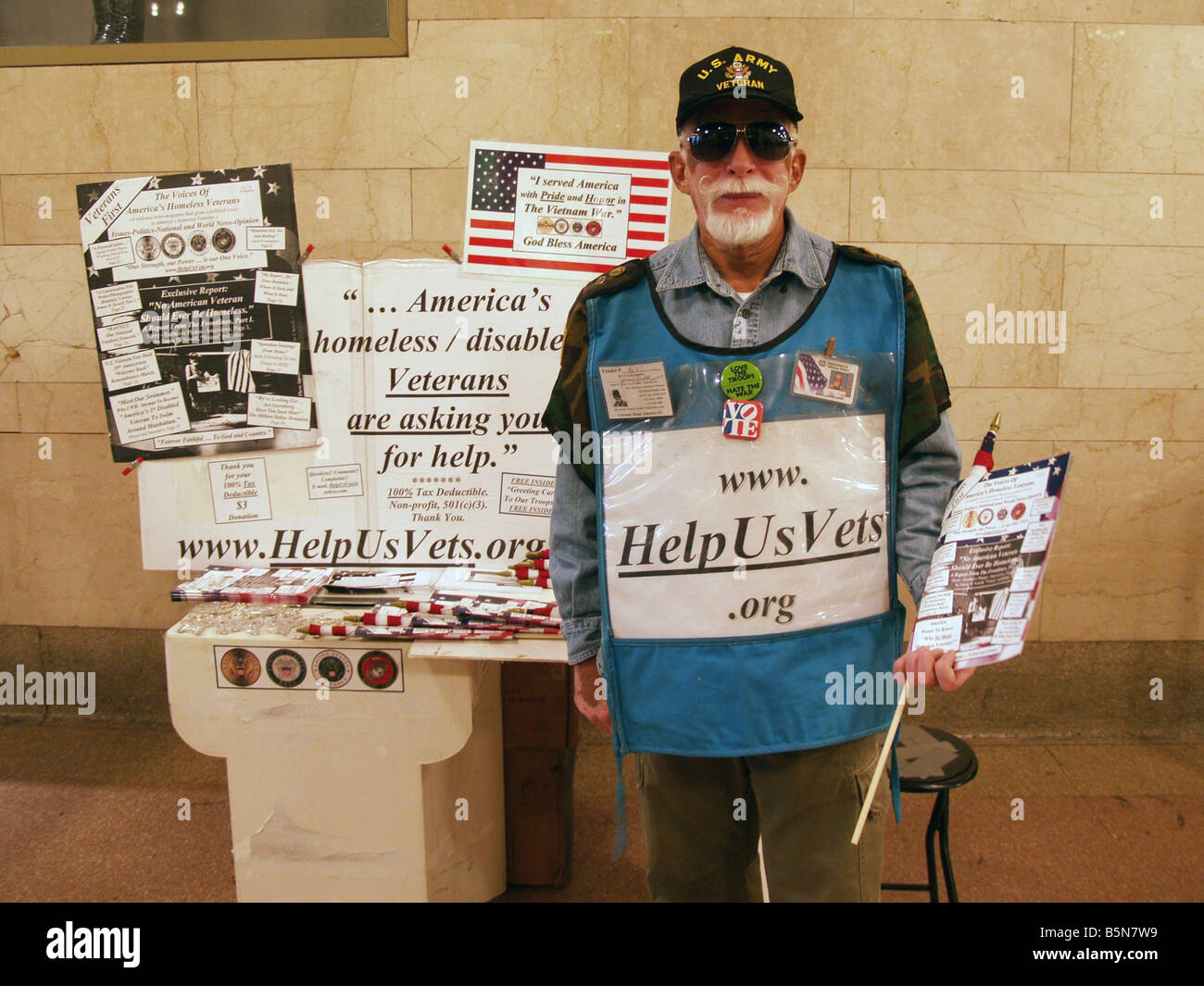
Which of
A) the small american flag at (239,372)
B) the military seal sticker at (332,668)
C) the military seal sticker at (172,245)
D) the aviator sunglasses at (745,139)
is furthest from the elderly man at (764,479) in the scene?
the military seal sticker at (172,245)

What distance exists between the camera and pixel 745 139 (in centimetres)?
151

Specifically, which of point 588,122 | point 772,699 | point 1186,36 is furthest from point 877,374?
point 1186,36

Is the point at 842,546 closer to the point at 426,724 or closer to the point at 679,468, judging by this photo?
the point at 679,468

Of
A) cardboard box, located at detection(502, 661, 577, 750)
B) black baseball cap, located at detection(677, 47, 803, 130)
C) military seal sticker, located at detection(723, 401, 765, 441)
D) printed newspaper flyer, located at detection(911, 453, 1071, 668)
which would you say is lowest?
cardboard box, located at detection(502, 661, 577, 750)

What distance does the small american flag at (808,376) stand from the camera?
1.49 metres

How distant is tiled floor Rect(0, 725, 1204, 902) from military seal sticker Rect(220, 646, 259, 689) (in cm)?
89

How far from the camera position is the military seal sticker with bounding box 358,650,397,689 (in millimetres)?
2031

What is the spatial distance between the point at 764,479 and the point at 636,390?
28 cm

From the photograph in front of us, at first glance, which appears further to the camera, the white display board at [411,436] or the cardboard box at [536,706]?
the cardboard box at [536,706]

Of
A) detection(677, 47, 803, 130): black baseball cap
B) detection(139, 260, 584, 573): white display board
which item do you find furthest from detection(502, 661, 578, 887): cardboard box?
detection(677, 47, 803, 130): black baseball cap

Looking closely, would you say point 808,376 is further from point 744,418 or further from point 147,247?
point 147,247

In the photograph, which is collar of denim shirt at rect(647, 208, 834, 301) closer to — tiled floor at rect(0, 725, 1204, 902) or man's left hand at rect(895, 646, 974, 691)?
man's left hand at rect(895, 646, 974, 691)

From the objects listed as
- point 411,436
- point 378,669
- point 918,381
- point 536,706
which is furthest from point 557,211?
point 536,706

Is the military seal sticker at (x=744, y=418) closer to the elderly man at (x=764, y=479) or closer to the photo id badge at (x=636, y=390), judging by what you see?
the elderly man at (x=764, y=479)
